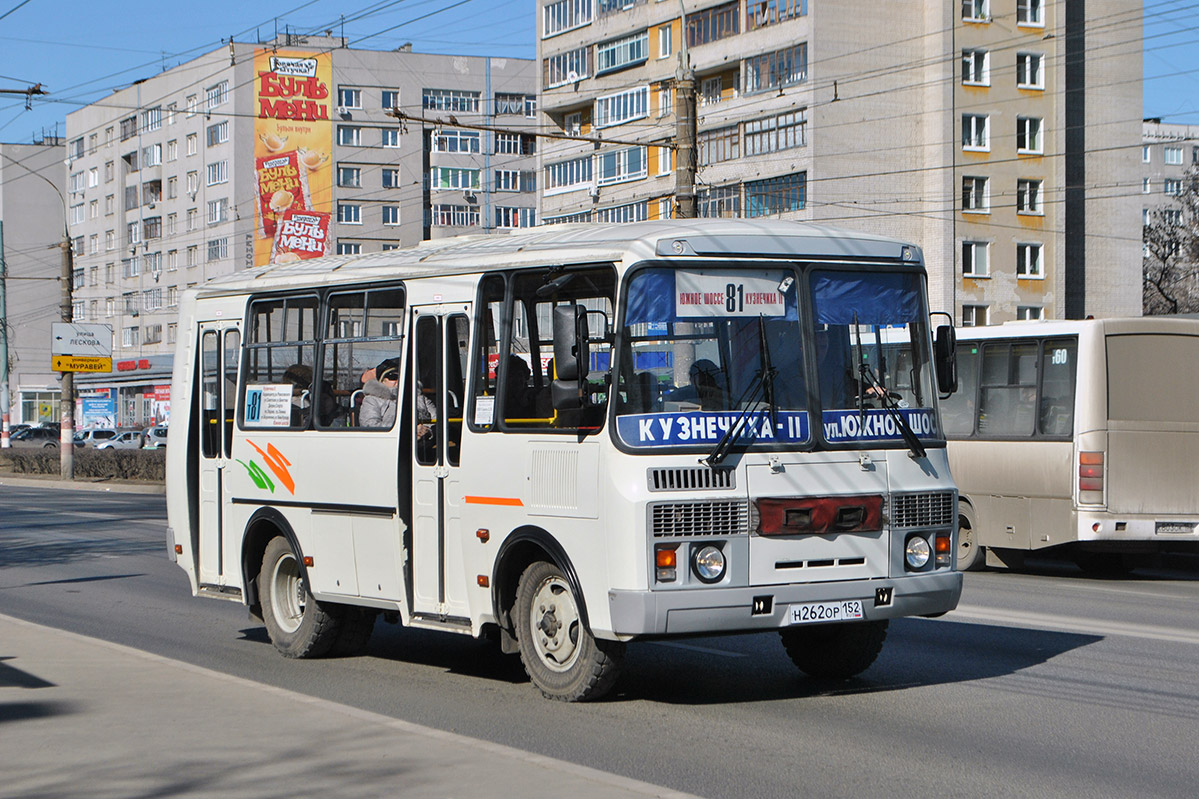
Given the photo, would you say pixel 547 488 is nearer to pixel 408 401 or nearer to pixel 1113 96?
pixel 408 401

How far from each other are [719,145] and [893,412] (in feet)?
186

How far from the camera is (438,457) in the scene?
1014cm

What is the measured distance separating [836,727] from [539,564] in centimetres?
201

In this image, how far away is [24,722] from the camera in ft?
27.3

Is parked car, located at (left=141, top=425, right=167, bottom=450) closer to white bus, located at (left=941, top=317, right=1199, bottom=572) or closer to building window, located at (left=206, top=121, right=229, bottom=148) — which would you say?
building window, located at (left=206, top=121, right=229, bottom=148)

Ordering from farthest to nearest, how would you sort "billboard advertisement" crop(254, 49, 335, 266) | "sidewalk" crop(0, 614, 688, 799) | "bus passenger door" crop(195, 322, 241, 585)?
"billboard advertisement" crop(254, 49, 335, 266), "bus passenger door" crop(195, 322, 241, 585), "sidewalk" crop(0, 614, 688, 799)

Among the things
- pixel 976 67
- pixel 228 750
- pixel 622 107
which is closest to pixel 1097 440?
pixel 228 750

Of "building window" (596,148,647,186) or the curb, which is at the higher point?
"building window" (596,148,647,186)

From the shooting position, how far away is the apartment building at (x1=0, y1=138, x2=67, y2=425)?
4651 inches

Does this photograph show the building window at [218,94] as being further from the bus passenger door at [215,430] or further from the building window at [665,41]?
the bus passenger door at [215,430]

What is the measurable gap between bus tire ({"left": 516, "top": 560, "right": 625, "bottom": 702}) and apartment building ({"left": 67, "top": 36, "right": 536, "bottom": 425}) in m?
83.2

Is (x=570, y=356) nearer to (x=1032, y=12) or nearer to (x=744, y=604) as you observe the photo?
(x=744, y=604)

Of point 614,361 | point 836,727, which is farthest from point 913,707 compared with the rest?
point 614,361

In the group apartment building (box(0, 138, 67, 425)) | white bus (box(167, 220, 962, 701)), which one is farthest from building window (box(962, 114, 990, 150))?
apartment building (box(0, 138, 67, 425))
